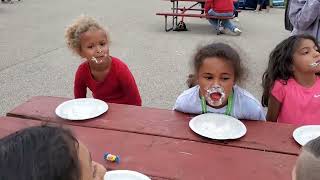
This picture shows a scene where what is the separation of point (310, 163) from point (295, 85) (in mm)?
1557

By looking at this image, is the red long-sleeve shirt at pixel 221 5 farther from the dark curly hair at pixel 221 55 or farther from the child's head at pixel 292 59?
the dark curly hair at pixel 221 55

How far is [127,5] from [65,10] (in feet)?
6.26

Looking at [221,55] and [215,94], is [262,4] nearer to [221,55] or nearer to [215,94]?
[221,55]

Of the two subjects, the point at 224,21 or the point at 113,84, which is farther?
the point at 224,21

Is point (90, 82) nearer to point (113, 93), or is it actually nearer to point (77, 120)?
point (113, 93)

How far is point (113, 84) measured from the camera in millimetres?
2809

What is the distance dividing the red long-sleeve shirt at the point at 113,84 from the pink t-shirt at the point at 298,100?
1.01 meters

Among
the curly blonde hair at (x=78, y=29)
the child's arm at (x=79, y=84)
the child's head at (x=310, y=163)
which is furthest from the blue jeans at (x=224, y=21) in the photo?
the child's head at (x=310, y=163)

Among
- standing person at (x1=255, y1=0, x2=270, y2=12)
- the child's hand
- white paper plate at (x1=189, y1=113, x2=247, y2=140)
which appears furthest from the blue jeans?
the child's hand

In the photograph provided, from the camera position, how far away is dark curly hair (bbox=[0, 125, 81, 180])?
85cm

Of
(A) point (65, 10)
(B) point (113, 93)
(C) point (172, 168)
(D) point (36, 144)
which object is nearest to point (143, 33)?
(A) point (65, 10)

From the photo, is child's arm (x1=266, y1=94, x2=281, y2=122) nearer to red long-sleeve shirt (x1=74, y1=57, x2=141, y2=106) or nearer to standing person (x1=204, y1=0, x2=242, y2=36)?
red long-sleeve shirt (x1=74, y1=57, x2=141, y2=106)

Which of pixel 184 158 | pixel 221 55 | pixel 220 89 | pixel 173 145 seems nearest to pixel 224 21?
pixel 221 55

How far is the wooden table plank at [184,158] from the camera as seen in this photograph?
155cm
